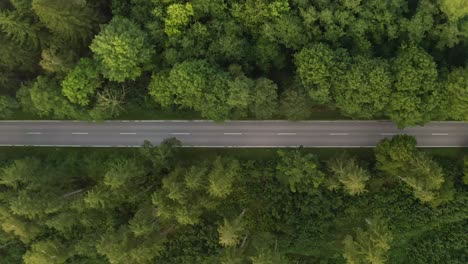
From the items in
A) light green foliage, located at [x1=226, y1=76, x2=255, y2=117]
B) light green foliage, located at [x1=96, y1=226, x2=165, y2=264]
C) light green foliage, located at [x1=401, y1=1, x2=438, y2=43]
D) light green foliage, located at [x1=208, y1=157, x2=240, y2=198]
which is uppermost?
light green foliage, located at [x1=401, y1=1, x2=438, y2=43]

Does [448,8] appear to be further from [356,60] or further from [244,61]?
[244,61]

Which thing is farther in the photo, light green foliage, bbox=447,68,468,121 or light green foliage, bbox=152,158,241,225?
light green foliage, bbox=152,158,241,225

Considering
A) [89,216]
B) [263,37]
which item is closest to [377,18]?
[263,37]

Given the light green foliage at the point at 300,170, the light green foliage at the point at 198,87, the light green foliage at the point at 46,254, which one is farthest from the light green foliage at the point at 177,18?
the light green foliage at the point at 46,254

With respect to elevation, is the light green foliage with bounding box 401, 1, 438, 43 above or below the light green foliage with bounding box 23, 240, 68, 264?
above

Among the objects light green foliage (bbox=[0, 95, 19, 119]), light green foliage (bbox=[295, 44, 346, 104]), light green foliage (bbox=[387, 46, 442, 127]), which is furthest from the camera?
light green foliage (bbox=[0, 95, 19, 119])

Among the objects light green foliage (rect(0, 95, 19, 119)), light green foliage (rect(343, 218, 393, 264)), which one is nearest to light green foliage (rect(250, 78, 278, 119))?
light green foliage (rect(343, 218, 393, 264))

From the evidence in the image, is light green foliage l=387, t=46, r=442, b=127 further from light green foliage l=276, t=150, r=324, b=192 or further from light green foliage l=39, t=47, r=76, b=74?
light green foliage l=39, t=47, r=76, b=74
